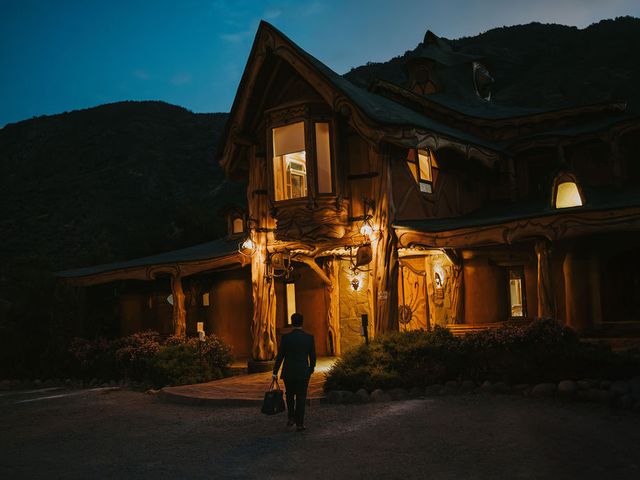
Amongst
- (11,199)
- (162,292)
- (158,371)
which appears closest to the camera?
(158,371)

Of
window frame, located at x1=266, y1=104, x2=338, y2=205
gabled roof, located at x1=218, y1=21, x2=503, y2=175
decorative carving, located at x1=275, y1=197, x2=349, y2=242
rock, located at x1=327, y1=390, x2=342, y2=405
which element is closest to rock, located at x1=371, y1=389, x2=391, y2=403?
rock, located at x1=327, y1=390, x2=342, y2=405

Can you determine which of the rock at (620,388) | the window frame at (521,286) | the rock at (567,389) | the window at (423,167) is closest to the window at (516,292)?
the window frame at (521,286)

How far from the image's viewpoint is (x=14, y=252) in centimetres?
5050

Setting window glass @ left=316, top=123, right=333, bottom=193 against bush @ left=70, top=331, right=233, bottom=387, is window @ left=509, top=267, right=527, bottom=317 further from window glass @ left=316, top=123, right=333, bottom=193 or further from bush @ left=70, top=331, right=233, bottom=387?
bush @ left=70, top=331, right=233, bottom=387

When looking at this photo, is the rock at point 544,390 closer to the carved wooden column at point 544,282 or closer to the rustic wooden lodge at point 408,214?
the rustic wooden lodge at point 408,214

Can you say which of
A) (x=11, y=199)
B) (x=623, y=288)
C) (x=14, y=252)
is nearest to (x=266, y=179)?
(x=623, y=288)

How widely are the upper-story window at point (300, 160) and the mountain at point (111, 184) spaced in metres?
19.7

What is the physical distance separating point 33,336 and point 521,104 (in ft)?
142

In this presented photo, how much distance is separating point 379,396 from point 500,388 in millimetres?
2074

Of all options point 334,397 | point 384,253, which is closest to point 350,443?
point 334,397

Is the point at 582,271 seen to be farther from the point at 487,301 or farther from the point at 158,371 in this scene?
the point at 158,371

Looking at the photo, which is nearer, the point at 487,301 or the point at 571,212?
Result: the point at 571,212

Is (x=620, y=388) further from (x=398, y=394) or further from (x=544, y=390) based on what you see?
(x=398, y=394)

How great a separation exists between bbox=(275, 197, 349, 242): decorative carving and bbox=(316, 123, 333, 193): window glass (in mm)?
412
